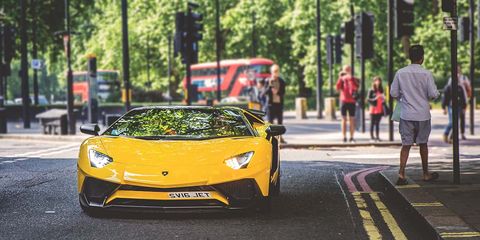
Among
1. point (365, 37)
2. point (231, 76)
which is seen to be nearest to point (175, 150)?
point (365, 37)

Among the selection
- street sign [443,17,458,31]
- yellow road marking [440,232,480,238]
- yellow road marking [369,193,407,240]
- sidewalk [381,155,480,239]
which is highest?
street sign [443,17,458,31]

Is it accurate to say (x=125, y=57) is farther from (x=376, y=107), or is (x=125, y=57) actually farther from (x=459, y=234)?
(x=459, y=234)

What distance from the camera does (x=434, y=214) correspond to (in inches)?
295

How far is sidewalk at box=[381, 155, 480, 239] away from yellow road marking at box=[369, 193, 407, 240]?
0.21 metres

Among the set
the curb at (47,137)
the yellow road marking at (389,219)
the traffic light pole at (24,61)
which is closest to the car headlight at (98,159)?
the yellow road marking at (389,219)

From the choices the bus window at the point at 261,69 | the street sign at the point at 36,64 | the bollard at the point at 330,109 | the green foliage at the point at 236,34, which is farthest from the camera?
the bus window at the point at 261,69

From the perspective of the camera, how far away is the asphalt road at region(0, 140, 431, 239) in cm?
728

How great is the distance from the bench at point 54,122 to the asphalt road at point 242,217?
42.3 ft

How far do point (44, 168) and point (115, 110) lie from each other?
3058 centimetres

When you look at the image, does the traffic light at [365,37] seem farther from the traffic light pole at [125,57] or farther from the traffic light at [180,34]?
the traffic light pole at [125,57]

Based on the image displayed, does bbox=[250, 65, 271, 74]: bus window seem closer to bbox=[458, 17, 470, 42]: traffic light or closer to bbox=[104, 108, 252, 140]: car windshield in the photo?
bbox=[458, 17, 470, 42]: traffic light

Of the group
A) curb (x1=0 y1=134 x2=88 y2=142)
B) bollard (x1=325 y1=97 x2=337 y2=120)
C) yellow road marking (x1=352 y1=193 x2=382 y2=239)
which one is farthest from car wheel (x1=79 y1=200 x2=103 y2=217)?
bollard (x1=325 y1=97 x2=337 y2=120)

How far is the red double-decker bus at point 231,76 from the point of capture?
2268 inches

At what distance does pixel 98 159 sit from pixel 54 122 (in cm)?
1840
